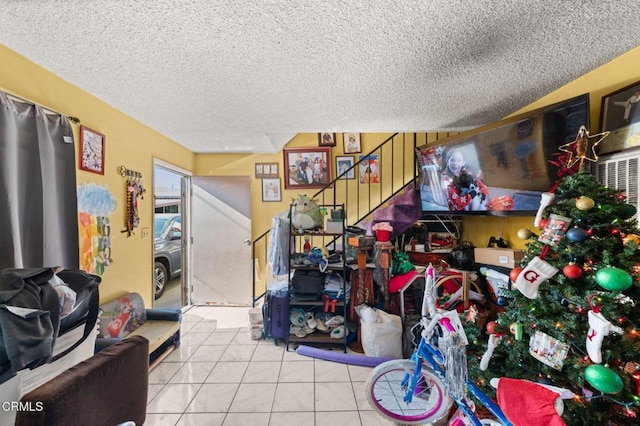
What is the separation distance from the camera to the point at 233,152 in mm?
3879

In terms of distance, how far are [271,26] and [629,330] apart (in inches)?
81.9

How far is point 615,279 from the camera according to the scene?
0.97 meters

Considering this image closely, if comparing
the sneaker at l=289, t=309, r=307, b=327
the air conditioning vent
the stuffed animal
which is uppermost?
the air conditioning vent

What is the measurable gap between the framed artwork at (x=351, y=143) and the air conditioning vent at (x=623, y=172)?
257 centimetres

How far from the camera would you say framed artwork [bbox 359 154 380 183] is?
3.77m

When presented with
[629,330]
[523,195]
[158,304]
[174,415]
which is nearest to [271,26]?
[629,330]

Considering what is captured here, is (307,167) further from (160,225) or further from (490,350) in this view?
(160,225)

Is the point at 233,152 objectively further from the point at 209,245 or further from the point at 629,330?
the point at 629,330

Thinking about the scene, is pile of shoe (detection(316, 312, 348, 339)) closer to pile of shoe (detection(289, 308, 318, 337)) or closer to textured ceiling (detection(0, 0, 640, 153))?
pile of shoe (detection(289, 308, 318, 337))

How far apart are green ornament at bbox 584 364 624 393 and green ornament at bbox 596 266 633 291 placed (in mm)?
310

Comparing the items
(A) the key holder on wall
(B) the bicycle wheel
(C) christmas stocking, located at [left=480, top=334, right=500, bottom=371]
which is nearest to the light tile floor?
(B) the bicycle wheel

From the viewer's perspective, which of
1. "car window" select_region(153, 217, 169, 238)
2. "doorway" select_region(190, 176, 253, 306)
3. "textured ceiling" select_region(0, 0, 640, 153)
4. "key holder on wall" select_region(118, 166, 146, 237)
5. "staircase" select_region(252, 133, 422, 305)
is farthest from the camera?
"car window" select_region(153, 217, 169, 238)

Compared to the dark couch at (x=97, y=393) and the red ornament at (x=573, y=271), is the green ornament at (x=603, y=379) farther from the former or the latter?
the dark couch at (x=97, y=393)

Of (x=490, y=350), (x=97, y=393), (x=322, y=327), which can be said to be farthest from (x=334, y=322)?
(x=97, y=393)
